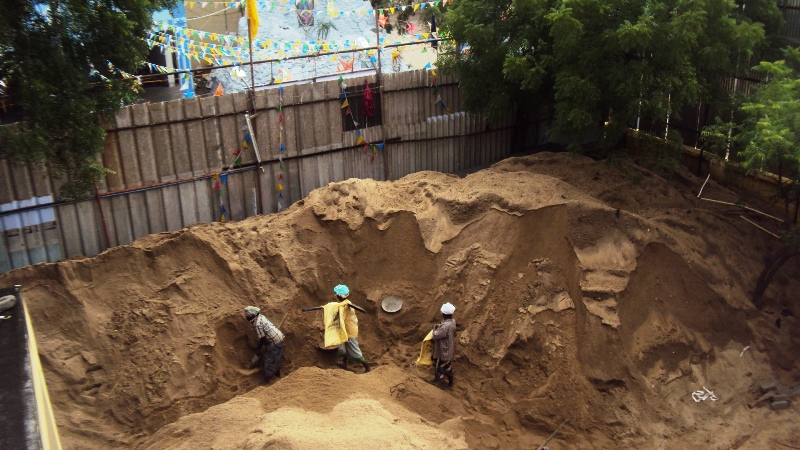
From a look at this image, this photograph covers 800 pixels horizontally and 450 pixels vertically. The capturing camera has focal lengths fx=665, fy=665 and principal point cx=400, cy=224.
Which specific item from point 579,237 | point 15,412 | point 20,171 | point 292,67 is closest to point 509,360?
point 579,237

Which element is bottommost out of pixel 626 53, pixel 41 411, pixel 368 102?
pixel 41 411

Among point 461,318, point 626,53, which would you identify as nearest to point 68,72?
point 461,318

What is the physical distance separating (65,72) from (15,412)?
4573 mm

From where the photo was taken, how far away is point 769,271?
10.2 m

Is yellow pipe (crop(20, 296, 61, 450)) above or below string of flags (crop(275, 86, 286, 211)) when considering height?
below

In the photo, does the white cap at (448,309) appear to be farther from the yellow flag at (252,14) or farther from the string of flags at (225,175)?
the yellow flag at (252,14)

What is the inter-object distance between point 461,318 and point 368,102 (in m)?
5.24

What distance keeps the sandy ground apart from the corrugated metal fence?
1.46 meters

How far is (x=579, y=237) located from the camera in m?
9.86

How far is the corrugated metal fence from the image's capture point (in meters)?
10.3

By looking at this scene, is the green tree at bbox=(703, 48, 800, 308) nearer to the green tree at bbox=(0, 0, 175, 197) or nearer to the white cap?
the white cap

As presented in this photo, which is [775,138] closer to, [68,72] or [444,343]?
[444,343]

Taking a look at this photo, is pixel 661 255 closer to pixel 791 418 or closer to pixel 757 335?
pixel 757 335

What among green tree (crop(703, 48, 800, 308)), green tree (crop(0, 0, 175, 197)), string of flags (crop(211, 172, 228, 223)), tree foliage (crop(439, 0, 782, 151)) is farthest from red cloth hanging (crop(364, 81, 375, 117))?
green tree (crop(703, 48, 800, 308))
